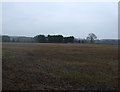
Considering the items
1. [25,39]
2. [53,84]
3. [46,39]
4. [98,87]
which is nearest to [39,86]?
[53,84]

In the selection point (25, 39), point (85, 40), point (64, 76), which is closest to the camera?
point (64, 76)

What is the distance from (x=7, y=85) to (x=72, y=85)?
281 centimetres

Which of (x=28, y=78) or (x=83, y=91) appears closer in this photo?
(x=83, y=91)

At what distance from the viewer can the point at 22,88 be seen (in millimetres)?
9102

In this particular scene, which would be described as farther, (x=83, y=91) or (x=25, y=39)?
(x=25, y=39)

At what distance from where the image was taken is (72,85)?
9953mm

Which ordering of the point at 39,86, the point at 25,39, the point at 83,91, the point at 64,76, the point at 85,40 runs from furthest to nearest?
the point at 85,40 → the point at 25,39 → the point at 64,76 → the point at 39,86 → the point at 83,91

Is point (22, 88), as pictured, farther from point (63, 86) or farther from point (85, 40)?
point (85, 40)

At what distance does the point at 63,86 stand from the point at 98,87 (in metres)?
1.54

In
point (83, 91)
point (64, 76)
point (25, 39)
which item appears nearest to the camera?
point (83, 91)

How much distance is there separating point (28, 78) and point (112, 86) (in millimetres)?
→ 4027

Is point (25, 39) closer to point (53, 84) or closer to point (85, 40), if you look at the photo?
point (85, 40)

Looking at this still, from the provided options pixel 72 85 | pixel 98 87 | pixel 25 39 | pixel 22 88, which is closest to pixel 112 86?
pixel 98 87

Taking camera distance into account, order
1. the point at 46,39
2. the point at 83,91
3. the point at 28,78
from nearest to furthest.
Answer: the point at 83,91
the point at 28,78
the point at 46,39
